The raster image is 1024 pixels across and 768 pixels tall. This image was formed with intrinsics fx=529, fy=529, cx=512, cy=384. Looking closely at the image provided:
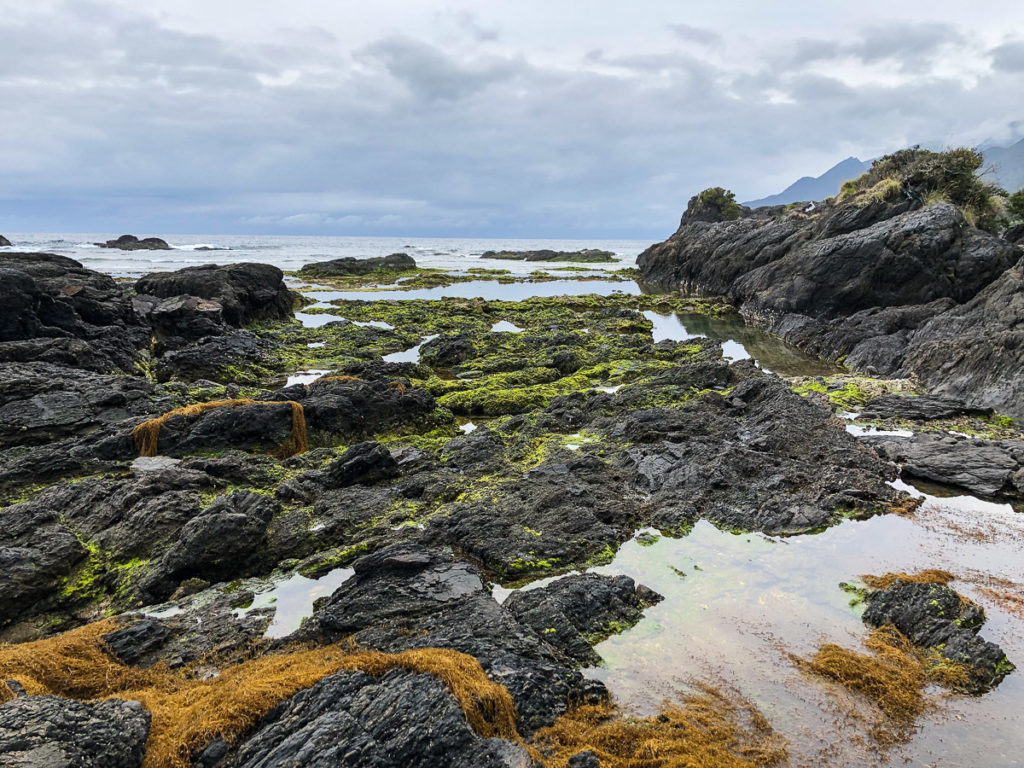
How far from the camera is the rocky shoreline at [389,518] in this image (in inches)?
217

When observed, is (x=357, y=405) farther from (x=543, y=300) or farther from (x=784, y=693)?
(x=543, y=300)

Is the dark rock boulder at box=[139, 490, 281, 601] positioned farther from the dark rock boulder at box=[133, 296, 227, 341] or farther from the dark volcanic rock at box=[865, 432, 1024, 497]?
the dark rock boulder at box=[133, 296, 227, 341]

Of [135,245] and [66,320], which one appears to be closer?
[66,320]

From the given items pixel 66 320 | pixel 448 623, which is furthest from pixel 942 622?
pixel 66 320

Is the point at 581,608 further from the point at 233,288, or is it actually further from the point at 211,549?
the point at 233,288

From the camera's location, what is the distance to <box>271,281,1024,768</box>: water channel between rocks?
247 inches

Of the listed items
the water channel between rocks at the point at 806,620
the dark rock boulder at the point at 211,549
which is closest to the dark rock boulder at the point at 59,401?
the dark rock boulder at the point at 211,549

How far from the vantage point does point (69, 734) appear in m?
4.80

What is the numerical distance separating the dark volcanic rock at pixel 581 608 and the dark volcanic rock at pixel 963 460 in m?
9.36

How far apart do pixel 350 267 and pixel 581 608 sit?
289ft

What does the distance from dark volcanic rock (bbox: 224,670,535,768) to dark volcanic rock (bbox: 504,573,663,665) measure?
8.44ft

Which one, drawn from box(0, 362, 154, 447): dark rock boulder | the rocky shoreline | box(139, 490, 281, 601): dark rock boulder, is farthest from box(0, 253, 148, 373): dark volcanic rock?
box(139, 490, 281, 601): dark rock boulder

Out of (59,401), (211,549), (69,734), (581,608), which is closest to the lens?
(69,734)

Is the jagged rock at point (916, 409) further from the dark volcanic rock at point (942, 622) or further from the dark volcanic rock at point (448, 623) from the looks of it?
the dark volcanic rock at point (448, 623)
